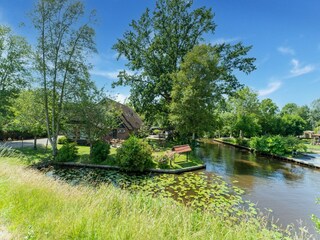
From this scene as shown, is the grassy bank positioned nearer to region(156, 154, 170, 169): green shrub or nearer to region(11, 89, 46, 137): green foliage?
region(156, 154, 170, 169): green shrub

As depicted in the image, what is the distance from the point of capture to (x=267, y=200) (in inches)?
420

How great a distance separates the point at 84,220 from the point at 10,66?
24.6 meters

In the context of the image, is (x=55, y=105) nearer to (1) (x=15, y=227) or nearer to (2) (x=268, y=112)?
(1) (x=15, y=227)

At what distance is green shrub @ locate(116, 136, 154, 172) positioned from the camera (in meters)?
14.9

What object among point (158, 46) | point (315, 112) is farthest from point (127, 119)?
point (315, 112)

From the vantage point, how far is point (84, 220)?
4074 millimetres

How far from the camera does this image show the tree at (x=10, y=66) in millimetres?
21594

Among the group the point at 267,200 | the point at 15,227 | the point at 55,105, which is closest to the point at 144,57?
the point at 55,105

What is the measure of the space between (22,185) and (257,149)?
28686 millimetres

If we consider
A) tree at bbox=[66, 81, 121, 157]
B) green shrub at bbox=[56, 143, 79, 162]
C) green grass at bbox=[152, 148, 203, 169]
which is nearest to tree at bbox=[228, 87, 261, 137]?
green grass at bbox=[152, 148, 203, 169]

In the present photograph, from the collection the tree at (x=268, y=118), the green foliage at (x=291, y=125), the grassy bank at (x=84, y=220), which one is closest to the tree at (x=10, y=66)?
the grassy bank at (x=84, y=220)

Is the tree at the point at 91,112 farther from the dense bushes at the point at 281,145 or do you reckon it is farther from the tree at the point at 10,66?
the dense bushes at the point at 281,145

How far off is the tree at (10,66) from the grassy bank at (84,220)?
19587mm

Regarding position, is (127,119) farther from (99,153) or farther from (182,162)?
(182,162)
